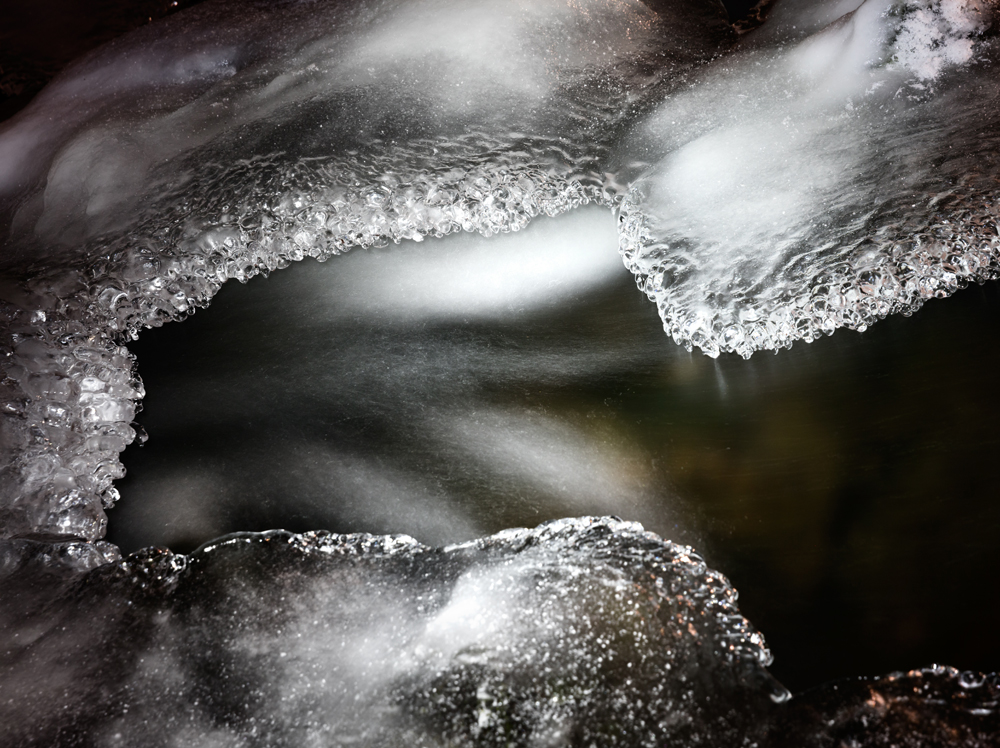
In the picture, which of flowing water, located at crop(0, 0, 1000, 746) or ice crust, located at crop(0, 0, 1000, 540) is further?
ice crust, located at crop(0, 0, 1000, 540)

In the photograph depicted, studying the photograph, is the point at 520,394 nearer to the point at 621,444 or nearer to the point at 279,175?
the point at 621,444

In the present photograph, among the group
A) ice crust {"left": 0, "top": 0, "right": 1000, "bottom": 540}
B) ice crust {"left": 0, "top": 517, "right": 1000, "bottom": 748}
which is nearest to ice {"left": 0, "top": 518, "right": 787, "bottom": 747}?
ice crust {"left": 0, "top": 517, "right": 1000, "bottom": 748}

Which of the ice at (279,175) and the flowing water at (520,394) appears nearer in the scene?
the flowing water at (520,394)

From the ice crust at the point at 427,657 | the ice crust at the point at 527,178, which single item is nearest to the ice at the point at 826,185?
the ice crust at the point at 527,178

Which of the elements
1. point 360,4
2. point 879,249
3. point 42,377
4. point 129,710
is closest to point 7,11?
point 360,4

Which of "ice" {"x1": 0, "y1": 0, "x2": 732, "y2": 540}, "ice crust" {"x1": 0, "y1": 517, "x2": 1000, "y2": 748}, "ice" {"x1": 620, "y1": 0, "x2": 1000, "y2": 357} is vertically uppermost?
"ice" {"x1": 0, "y1": 0, "x2": 732, "y2": 540}

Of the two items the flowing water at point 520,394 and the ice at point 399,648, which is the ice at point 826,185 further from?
the ice at point 399,648

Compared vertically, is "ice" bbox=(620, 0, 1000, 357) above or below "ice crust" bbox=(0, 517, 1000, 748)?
above

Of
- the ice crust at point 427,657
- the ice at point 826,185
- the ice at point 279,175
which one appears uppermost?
the ice at point 279,175

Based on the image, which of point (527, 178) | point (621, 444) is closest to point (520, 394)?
point (621, 444)

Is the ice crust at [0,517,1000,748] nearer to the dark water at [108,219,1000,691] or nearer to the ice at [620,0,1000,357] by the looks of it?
the dark water at [108,219,1000,691]
